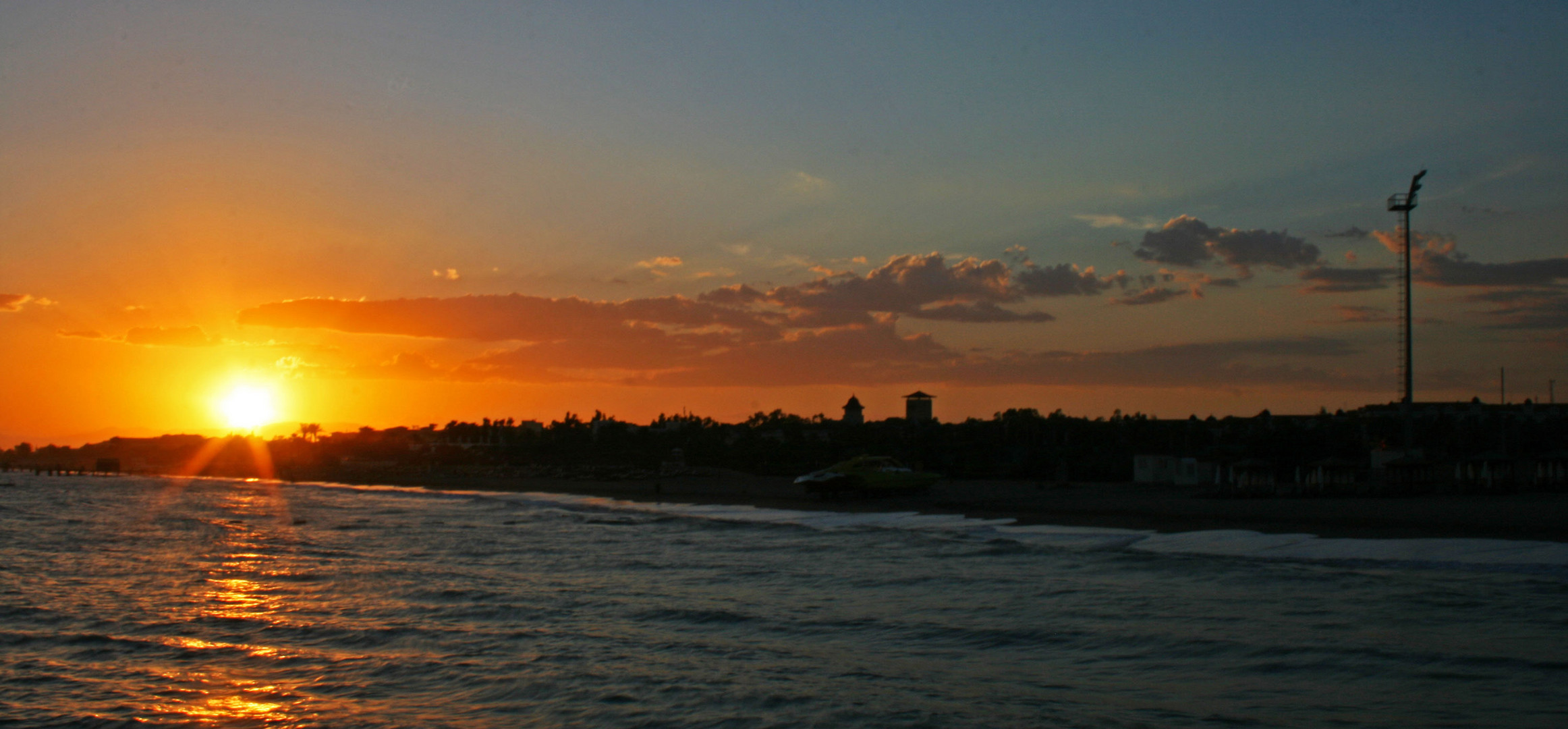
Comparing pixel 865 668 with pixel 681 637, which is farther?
pixel 681 637

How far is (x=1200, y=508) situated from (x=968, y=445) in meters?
39.0

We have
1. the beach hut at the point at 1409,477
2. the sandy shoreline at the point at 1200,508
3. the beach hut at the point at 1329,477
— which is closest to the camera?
the sandy shoreline at the point at 1200,508

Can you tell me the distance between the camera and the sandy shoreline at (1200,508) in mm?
26312

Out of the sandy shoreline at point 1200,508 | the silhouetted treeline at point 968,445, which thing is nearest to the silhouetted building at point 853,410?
the silhouetted treeline at point 968,445

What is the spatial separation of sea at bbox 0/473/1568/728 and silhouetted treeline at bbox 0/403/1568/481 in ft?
84.3

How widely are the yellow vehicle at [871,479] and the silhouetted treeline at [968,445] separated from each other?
826cm

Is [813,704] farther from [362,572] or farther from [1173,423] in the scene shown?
[1173,423]

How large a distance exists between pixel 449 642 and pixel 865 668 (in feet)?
20.5

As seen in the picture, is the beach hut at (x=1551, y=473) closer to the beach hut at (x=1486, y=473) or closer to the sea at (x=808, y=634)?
the beach hut at (x=1486, y=473)

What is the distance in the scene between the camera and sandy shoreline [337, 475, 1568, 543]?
26.3 meters

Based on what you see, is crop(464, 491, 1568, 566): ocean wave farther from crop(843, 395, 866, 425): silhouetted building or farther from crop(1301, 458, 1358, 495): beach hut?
crop(843, 395, 866, 425): silhouetted building

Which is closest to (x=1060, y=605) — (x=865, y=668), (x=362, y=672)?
(x=865, y=668)

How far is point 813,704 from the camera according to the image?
11.4 m

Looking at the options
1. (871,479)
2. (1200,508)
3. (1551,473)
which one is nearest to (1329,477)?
(1551,473)
